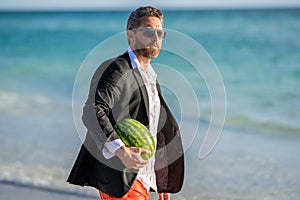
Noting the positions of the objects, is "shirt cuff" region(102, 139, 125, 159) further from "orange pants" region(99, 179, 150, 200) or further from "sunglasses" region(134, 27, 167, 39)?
"sunglasses" region(134, 27, 167, 39)

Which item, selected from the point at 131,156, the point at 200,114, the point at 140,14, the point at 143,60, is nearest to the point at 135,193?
the point at 131,156

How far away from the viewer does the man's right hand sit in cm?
360

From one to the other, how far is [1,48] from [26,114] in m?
21.6

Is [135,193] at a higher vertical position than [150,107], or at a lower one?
lower

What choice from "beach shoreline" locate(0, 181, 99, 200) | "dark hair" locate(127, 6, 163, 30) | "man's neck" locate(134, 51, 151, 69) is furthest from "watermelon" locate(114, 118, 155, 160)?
"beach shoreline" locate(0, 181, 99, 200)

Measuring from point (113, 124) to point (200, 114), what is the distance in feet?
25.0

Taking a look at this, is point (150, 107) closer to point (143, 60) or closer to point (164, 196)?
point (143, 60)

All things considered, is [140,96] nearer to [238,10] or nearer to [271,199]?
[271,199]

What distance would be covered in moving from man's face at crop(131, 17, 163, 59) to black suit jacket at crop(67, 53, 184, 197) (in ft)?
0.34

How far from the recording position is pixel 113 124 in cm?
376

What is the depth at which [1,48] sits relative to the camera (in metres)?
32.3

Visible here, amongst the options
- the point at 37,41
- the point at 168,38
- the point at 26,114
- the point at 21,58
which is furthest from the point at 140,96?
the point at 37,41

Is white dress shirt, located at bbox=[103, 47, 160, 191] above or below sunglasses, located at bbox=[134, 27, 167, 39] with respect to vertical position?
below

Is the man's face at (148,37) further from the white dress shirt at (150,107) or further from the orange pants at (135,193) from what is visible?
the orange pants at (135,193)
